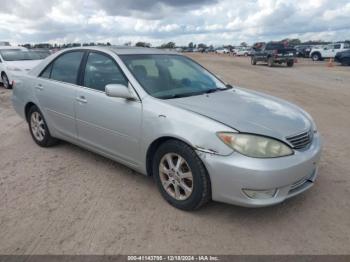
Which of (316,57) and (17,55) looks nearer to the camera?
(17,55)

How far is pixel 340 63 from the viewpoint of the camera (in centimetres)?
2933

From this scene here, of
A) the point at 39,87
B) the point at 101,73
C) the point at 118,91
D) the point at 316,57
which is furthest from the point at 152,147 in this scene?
the point at 316,57

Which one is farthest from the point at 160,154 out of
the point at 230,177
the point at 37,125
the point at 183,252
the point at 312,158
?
the point at 37,125

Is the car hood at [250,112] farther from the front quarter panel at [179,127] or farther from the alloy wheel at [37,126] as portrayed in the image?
the alloy wheel at [37,126]

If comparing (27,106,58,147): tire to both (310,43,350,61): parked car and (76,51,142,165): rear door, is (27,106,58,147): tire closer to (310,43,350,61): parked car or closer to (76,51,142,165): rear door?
(76,51,142,165): rear door

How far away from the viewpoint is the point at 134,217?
3359 mm

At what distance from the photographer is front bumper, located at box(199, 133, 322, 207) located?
2.96m

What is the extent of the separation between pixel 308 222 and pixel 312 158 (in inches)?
24.2

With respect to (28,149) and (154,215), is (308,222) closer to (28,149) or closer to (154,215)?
(154,215)

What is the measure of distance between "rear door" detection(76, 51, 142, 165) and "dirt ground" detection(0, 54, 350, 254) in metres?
0.46

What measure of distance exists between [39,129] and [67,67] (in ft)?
3.96

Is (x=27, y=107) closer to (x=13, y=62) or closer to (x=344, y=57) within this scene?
(x=13, y=62)

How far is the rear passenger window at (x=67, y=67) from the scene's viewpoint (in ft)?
15.1

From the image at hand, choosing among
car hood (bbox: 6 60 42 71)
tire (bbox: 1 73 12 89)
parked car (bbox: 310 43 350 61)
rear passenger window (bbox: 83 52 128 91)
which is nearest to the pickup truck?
parked car (bbox: 310 43 350 61)
